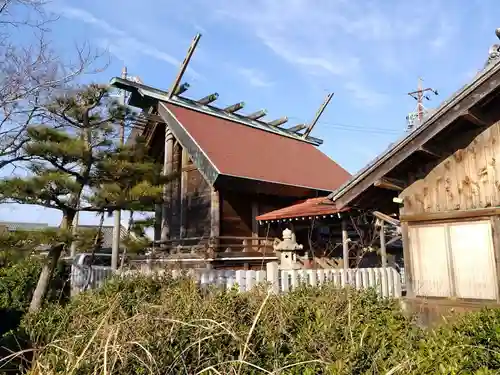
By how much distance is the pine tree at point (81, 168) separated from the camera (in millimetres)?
9281

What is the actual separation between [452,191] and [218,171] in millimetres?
7541

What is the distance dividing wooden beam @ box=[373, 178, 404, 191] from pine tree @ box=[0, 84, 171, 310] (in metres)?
5.38

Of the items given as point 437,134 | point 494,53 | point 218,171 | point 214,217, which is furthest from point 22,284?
point 494,53

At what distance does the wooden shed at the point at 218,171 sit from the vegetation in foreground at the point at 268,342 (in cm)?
838

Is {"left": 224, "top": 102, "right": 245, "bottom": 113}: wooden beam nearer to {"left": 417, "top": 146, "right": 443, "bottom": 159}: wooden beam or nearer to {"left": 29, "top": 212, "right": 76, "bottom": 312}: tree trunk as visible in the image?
{"left": 29, "top": 212, "right": 76, "bottom": 312}: tree trunk

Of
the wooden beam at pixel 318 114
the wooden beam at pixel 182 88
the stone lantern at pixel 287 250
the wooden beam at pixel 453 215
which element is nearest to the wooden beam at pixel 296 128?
the wooden beam at pixel 318 114

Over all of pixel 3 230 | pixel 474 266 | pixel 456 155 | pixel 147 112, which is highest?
pixel 147 112

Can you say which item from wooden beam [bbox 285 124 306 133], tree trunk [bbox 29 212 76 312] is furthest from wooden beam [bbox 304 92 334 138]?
tree trunk [bbox 29 212 76 312]

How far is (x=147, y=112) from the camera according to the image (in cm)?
1708

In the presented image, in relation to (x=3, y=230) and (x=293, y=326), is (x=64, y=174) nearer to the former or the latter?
(x=3, y=230)

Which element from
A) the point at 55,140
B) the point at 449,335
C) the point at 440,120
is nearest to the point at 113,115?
the point at 55,140

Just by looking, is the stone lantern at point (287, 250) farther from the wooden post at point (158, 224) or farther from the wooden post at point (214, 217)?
the wooden post at point (158, 224)

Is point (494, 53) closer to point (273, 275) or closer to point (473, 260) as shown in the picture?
point (473, 260)

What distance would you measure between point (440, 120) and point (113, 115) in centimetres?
737
